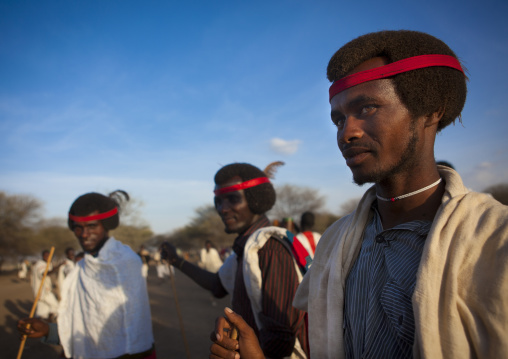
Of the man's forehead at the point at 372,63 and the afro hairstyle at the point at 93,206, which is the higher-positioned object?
the man's forehead at the point at 372,63

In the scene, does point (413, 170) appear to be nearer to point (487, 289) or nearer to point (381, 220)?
point (381, 220)

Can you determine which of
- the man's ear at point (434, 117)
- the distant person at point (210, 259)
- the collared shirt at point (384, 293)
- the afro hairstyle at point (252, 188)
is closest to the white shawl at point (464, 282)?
the collared shirt at point (384, 293)

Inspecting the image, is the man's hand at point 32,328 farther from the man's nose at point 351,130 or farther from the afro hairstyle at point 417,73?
the afro hairstyle at point 417,73

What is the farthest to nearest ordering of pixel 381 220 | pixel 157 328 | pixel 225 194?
1. pixel 157 328
2. pixel 225 194
3. pixel 381 220

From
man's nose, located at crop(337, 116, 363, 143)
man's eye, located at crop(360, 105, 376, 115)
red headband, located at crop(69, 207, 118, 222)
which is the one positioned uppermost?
man's eye, located at crop(360, 105, 376, 115)

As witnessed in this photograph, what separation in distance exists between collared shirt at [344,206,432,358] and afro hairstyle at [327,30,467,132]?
53 centimetres

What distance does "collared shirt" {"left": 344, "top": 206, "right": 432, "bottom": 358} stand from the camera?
1180 mm

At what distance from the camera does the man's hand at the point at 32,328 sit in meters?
3.38

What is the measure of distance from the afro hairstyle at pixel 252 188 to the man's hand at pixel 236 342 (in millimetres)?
1910

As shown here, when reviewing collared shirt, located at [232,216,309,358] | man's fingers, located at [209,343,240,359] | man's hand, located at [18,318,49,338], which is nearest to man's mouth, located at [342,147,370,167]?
man's fingers, located at [209,343,240,359]

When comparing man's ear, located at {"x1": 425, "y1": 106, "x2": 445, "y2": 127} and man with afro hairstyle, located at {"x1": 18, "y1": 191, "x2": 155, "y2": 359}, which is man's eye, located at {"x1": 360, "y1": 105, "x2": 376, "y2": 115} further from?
man with afro hairstyle, located at {"x1": 18, "y1": 191, "x2": 155, "y2": 359}

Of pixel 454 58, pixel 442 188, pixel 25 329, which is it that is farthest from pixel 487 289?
pixel 25 329

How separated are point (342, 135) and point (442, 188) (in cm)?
49

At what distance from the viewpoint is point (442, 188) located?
4.50ft
